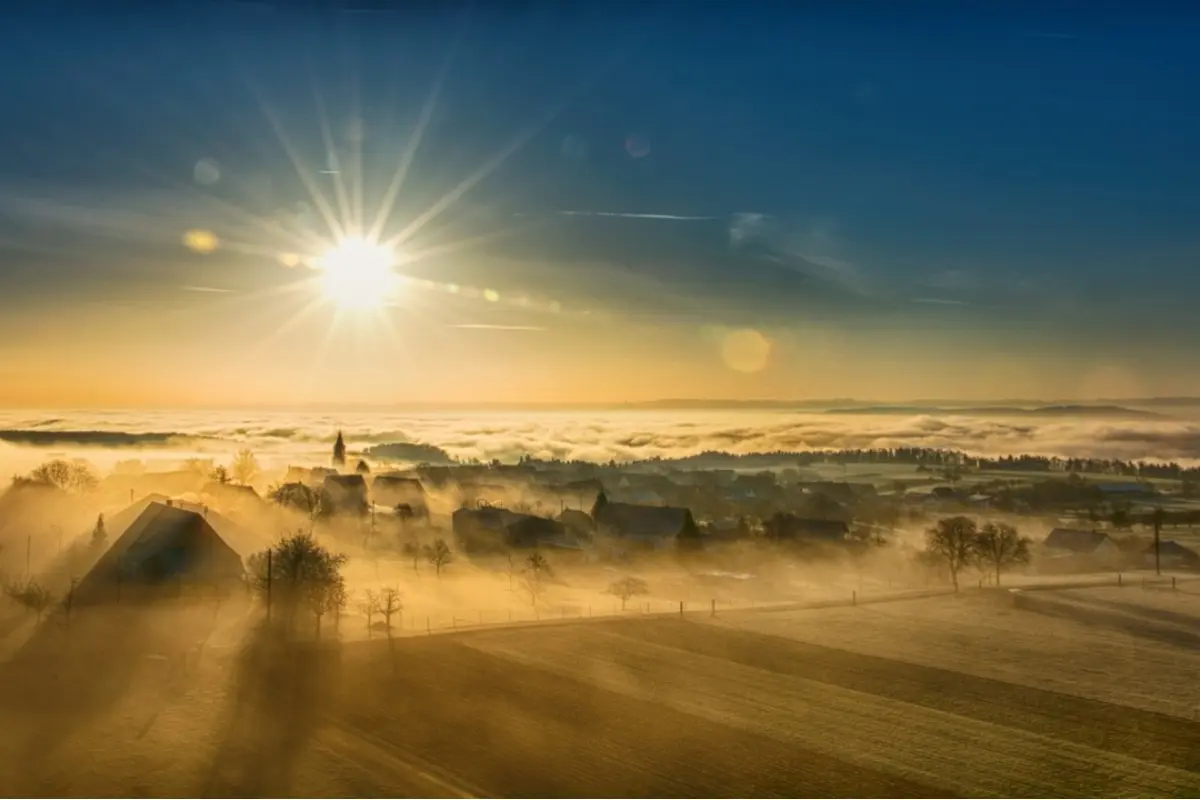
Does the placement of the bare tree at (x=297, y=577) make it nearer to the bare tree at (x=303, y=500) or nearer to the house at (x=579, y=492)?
the bare tree at (x=303, y=500)

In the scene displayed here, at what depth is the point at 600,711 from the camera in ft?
49.1

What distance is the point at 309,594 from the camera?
2077 cm

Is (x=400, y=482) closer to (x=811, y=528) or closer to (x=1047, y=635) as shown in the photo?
(x=811, y=528)

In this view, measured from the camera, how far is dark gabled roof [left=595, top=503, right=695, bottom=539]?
1486 inches

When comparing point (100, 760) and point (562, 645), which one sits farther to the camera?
point (562, 645)

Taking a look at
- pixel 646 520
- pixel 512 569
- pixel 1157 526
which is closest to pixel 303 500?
pixel 512 569

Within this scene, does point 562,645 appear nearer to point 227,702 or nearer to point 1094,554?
point 227,702

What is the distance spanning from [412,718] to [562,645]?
5.59 meters

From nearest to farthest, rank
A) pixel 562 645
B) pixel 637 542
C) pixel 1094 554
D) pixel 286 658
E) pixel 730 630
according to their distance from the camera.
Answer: pixel 286 658
pixel 562 645
pixel 730 630
pixel 1094 554
pixel 637 542

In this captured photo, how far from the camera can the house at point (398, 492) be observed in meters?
41.2

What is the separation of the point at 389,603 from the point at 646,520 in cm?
1885

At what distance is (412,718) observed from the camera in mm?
14586

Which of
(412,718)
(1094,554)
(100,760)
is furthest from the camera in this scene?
(1094,554)

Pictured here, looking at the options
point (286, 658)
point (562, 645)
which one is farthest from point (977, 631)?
point (286, 658)
